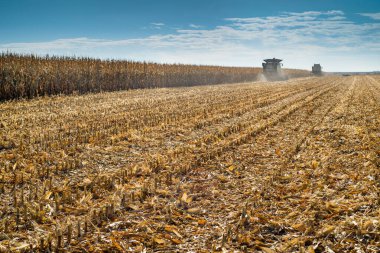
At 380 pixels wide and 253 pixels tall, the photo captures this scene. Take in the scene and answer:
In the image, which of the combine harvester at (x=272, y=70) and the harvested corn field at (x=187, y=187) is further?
the combine harvester at (x=272, y=70)

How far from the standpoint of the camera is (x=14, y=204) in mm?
4641

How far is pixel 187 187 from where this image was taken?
220 inches

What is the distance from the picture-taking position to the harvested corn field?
3.95m

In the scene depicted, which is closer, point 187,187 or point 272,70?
point 187,187

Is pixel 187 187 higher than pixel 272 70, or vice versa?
pixel 272 70

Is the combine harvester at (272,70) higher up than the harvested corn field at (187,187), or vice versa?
the combine harvester at (272,70)

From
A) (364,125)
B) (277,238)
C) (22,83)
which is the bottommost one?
(277,238)

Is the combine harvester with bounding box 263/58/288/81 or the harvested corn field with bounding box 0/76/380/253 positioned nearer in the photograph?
the harvested corn field with bounding box 0/76/380/253

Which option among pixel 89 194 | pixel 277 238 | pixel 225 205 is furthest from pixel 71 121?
pixel 277 238

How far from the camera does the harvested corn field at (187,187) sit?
3.95 metres

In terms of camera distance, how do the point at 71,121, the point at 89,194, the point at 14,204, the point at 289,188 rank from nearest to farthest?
1. the point at 14,204
2. the point at 89,194
3. the point at 289,188
4. the point at 71,121

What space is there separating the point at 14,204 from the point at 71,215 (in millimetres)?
917

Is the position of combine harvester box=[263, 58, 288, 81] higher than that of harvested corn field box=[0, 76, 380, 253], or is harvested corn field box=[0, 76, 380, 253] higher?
combine harvester box=[263, 58, 288, 81]

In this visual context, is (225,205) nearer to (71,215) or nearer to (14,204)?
(71,215)
